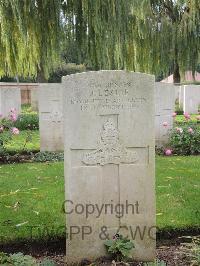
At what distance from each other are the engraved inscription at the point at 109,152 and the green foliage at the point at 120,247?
2.02 feet

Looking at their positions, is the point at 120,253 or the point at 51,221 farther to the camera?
the point at 51,221

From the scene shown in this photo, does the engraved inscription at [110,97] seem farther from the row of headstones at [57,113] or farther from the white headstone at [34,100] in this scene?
the white headstone at [34,100]

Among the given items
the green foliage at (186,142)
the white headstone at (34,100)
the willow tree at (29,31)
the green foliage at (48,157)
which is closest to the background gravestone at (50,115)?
the green foliage at (48,157)

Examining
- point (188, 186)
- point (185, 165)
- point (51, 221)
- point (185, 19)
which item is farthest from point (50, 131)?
point (185, 19)

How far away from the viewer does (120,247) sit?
3480mm

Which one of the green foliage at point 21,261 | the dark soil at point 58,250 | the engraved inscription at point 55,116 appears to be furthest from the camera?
the engraved inscription at point 55,116

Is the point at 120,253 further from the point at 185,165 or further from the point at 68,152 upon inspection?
the point at 185,165

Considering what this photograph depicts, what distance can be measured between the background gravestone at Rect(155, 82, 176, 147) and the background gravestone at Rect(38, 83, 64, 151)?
1906 mm

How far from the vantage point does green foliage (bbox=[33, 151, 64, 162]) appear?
820cm

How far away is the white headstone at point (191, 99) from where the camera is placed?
1716cm

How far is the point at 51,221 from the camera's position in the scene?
170 inches

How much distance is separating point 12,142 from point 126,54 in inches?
177

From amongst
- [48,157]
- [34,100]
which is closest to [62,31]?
[48,157]

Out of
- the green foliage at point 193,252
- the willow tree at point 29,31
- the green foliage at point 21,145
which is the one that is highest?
the willow tree at point 29,31
